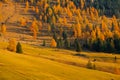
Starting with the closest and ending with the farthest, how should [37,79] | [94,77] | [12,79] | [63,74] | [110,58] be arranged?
[12,79] → [37,79] → [63,74] → [94,77] → [110,58]

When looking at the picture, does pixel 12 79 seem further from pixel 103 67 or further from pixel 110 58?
pixel 110 58

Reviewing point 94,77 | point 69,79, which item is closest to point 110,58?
→ point 94,77

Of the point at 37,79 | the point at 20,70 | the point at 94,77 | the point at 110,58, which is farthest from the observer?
the point at 110,58

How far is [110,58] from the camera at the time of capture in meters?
192

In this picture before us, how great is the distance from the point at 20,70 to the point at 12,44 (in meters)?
63.6

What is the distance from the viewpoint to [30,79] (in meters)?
83.6

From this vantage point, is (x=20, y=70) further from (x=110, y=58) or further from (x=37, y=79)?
(x=110, y=58)

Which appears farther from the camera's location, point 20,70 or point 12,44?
point 12,44

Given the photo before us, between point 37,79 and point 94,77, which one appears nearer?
point 37,79

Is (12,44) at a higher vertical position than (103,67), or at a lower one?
higher

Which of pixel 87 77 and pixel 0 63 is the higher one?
pixel 0 63

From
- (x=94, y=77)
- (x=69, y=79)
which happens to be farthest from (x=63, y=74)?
→ (x=94, y=77)

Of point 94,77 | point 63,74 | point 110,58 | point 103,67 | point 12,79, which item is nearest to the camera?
point 12,79

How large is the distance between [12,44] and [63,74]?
57.8 meters
